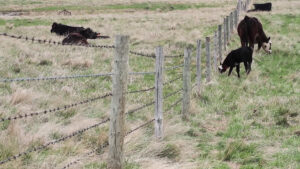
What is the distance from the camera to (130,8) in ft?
156

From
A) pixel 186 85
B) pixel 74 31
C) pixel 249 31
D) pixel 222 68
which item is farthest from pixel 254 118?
pixel 74 31

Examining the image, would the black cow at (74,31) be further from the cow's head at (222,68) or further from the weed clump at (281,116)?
the weed clump at (281,116)

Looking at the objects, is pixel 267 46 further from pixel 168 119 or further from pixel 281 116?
pixel 168 119

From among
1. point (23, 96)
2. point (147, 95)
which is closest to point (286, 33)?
point (147, 95)

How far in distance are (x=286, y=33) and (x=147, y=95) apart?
1338cm

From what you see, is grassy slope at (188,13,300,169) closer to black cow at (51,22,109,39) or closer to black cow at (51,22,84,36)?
black cow at (51,22,109,39)

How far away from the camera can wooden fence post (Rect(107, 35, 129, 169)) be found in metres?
4.38

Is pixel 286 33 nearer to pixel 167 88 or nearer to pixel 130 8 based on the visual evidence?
pixel 167 88

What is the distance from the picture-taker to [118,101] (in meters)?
4.44

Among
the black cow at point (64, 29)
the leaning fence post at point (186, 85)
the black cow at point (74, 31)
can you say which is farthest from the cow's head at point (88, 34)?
the leaning fence post at point (186, 85)

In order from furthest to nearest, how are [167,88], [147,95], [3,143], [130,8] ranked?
1. [130,8]
2. [167,88]
3. [147,95]
4. [3,143]

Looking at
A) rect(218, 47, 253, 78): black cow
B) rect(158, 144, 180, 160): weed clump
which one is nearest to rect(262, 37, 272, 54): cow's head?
rect(218, 47, 253, 78): black cow

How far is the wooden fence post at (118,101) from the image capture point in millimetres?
4379

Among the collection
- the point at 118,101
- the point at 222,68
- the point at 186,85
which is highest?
the point at 118,101
